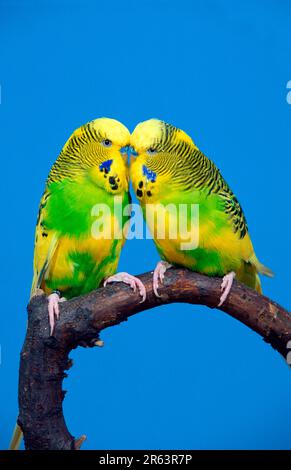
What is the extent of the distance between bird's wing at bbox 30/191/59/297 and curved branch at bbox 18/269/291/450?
0.11 m

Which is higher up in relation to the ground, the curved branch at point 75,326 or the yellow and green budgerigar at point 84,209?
the yellow and green budgerigar at point 84,209

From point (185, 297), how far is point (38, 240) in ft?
1.33

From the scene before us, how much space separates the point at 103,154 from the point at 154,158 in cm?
13

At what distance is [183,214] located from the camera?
1.53 m

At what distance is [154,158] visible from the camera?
153 centimetres

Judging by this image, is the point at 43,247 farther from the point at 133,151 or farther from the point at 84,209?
the point at 133,151

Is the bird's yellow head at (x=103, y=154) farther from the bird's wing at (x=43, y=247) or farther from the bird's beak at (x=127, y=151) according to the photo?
the bird's wing at (x=43, y=247)

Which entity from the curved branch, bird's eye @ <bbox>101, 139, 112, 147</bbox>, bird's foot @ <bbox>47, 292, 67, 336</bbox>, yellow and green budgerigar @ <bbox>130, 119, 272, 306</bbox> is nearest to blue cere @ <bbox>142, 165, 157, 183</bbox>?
yellow and green budgerigar @ <bbox>130, 119, 272, 306</bbox>

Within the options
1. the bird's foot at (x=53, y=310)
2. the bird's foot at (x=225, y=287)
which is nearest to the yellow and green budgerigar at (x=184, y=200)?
the bird's foot at (x=225, y=287)

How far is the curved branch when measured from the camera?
1473 mm

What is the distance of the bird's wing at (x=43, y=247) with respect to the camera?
161cm

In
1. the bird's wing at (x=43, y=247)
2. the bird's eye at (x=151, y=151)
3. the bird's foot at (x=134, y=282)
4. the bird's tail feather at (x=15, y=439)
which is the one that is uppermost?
the bird's eye at (x=151, y=151)
